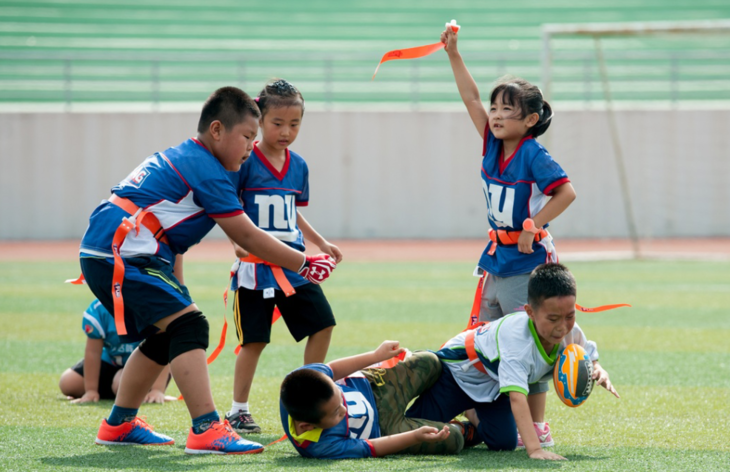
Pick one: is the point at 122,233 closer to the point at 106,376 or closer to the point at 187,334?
the point at 187,334

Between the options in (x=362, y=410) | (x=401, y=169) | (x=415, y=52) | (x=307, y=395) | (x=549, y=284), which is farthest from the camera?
(x=401, y=169)

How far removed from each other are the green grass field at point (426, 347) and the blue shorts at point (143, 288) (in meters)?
0.56

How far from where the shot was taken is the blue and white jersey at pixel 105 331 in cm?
505

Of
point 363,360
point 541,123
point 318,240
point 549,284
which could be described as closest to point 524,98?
point 541,123

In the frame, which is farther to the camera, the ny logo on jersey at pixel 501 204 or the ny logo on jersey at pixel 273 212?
the ny logo on jersey at pixel 273 212

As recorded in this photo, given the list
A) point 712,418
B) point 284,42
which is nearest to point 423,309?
point 712,418

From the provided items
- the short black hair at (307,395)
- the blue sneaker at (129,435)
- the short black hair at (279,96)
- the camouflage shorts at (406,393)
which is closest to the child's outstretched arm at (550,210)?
the camouflage shorts at (406,393)

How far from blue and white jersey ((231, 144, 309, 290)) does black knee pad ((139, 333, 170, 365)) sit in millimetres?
793

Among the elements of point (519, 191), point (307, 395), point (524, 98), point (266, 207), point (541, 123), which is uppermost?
point (524, 98)

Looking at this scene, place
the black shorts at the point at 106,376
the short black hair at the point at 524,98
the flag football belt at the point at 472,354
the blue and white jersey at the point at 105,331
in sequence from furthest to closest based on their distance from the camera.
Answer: the black shorts at the point at 106,376 → the blue and white jersey at the point at 105,331 → the short black hair at the point at 524,98 → the flag football belt at the point at 472,354

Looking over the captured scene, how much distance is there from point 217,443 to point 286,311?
1.09 metres

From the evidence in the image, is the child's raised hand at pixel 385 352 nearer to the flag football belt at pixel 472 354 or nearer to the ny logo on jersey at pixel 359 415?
the ny logo on jersey at pixel 359 415

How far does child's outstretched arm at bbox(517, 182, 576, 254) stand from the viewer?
4188 mm

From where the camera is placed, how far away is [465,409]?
163 inches
